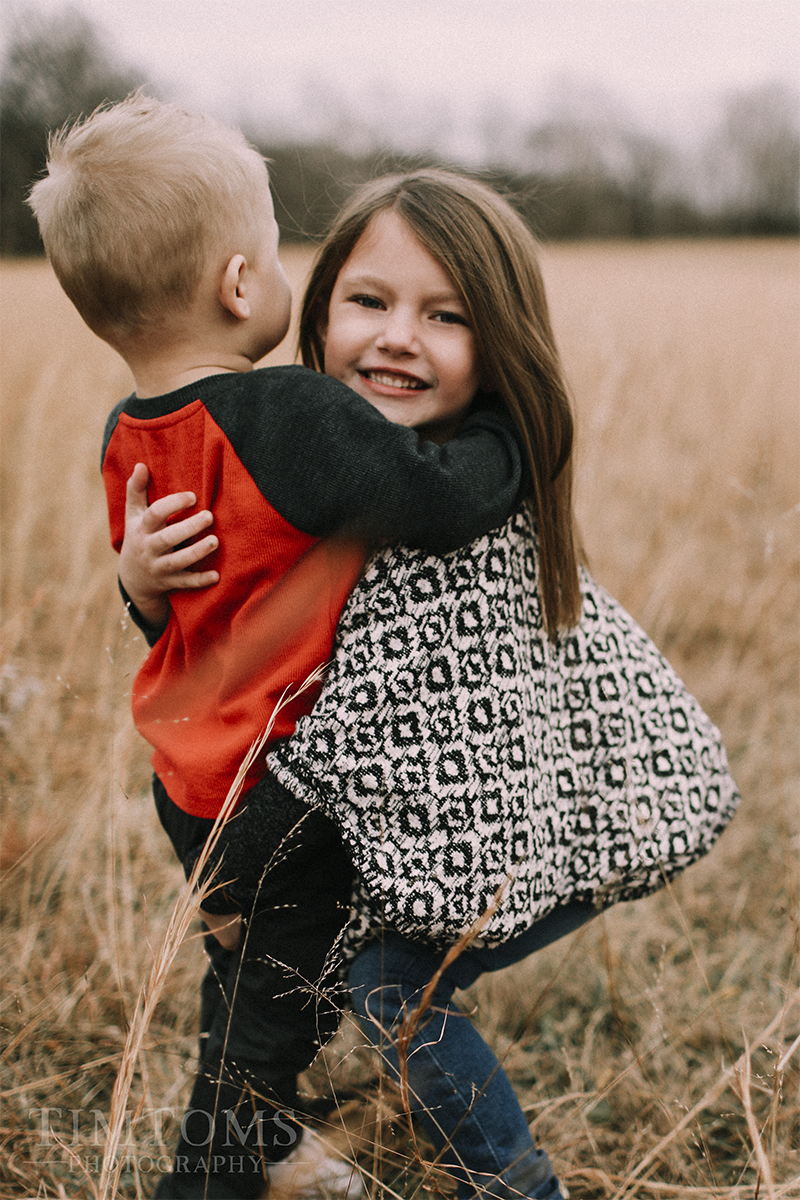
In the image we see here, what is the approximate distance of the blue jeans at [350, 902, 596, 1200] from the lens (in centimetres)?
110

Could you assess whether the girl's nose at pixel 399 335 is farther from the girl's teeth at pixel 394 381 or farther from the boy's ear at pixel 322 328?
the boy's ear at pixel 322 328

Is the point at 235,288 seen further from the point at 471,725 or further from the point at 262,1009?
the point at 262,1009

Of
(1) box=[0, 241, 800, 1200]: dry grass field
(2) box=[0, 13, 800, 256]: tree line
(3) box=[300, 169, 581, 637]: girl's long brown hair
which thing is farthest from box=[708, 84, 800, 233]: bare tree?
(3) box=[300, 169, 581, 637]: girl's long brown hair

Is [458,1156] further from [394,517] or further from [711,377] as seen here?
[711,377]

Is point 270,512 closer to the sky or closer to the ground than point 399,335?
closer to the ground

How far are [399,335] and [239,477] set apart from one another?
0.31 meters

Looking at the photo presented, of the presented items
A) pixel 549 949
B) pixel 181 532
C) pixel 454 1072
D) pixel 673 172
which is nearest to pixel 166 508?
pixel 181 532

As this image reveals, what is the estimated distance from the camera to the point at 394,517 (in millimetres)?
966

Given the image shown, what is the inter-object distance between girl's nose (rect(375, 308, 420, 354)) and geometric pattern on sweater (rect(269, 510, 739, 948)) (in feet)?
0.90

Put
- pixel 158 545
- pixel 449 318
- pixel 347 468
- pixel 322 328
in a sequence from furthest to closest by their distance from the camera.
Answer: pixel 322 328 < pixel 449 318 < pixel 158 545 < pixel 347 468

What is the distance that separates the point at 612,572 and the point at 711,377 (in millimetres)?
2656

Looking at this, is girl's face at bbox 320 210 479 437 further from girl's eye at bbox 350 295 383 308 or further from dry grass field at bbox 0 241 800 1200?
dry grass field at bbox 0 241 800 1200

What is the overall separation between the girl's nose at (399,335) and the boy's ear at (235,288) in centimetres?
19

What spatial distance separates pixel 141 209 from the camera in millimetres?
968
